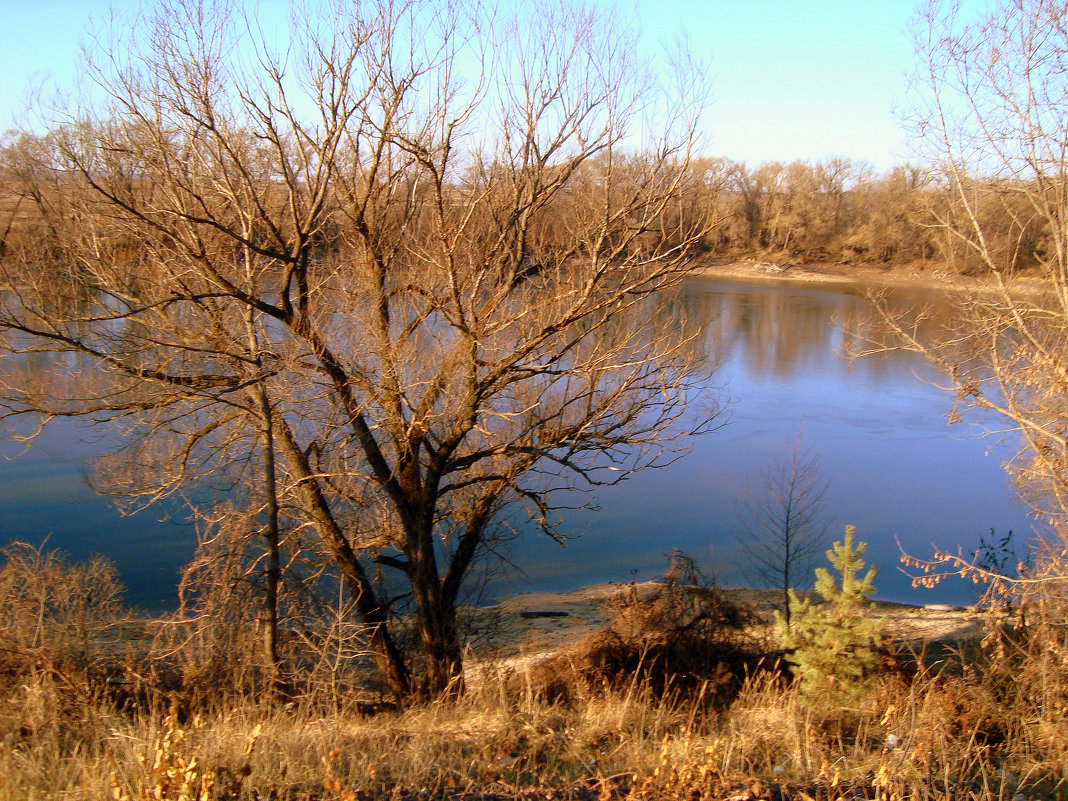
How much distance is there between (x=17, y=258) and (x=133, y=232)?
1.77 meters

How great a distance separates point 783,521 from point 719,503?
143 centimetres

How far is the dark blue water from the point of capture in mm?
11648

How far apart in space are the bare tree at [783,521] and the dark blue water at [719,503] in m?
0.27

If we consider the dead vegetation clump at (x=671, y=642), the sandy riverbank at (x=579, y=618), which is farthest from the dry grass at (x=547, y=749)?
the sandy riverbank at (x=579, y=618)

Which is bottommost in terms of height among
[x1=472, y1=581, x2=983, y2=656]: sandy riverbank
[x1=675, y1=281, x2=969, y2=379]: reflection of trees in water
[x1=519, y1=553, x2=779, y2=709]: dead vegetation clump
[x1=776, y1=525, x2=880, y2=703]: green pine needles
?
[x1=472, y1=581, x2=983, y2=656]: sandy riverbank

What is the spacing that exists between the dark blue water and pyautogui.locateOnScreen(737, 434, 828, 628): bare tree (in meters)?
0.27

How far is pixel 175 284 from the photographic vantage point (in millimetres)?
7000

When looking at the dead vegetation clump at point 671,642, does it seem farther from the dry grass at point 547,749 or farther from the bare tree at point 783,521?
the bare tree at point 783,521

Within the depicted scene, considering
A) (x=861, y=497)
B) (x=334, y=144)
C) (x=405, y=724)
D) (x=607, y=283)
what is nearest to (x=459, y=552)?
(x=607, y=283)

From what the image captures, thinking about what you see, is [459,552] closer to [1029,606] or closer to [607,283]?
[607,283]

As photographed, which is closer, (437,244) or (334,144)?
(334,144)

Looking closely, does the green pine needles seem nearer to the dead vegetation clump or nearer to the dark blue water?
the dead vegetation clump

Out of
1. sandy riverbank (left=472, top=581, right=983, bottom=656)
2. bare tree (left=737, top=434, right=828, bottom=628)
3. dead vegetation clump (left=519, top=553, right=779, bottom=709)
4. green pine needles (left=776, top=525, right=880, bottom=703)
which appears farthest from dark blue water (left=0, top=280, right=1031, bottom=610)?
green pine needles (left=776, top=525, right=880, bottom=703)

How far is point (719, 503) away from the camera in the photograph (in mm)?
13500
